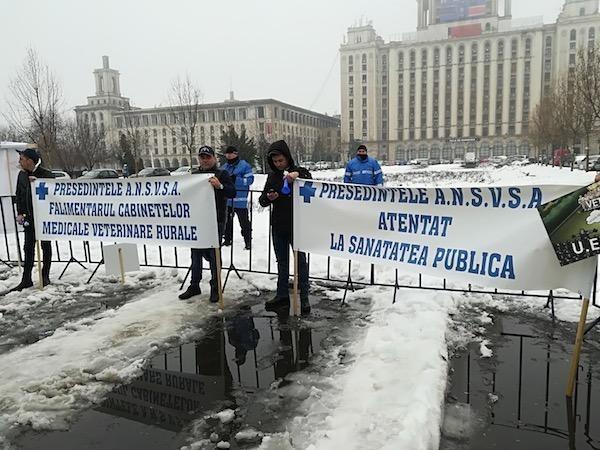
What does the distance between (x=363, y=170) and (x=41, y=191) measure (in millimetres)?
5571

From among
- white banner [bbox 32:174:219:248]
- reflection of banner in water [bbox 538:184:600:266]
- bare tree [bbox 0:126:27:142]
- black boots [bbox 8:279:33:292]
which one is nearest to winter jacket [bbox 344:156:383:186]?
white banner [bbox 32:174:219:248]

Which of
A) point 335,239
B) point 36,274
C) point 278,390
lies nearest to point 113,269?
point 36,274

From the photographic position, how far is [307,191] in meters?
5.59

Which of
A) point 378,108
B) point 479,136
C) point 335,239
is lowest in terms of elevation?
point 335,239

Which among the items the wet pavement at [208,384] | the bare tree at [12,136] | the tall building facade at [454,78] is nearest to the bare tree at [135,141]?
the bare tree at [12,136]

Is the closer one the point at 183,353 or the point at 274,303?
the point at 183,353

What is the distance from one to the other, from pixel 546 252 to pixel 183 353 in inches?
135

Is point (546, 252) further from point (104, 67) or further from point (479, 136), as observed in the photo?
point (104, 67)

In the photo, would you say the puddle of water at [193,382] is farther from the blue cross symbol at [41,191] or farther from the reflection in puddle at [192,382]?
the blue cross symbol at [41,191]

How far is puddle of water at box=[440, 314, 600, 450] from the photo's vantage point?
3.18m

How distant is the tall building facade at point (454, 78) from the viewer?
122m

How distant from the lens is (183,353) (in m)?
4.69

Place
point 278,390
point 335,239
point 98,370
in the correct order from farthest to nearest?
point 335,239 < point 98,370 < point 278,390

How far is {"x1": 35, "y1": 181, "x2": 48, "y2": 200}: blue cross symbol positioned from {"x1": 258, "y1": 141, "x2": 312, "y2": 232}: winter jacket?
11.9 feet
